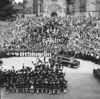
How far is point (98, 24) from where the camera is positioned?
41.7 m

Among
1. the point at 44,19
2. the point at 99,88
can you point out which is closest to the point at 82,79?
the point at 99,88

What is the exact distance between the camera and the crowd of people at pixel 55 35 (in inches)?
1448

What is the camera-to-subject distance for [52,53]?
36.0m

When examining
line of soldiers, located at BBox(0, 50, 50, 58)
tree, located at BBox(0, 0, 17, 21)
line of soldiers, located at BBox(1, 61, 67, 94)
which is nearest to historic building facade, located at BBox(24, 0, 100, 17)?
tree, located at BBox(0, 0, 17, 21)

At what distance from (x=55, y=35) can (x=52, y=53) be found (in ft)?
15.2

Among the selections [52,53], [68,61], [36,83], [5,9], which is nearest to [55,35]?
[52,53]

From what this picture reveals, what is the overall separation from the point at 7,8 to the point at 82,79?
3298 cm

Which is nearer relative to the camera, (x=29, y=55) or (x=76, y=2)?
(x=29, y=55)

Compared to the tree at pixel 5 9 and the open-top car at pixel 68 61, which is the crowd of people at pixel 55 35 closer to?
the open-top car at pixel 68 61

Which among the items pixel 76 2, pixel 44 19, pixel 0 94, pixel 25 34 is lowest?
pixel 0 94

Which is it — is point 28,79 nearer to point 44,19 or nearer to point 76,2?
point 44,19

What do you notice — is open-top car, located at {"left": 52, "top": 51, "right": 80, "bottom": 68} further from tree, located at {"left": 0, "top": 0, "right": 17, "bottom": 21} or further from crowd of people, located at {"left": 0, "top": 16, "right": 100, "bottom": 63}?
tree, located at {"left": 0, "top": 0, "right": 17, "bottom": 21}

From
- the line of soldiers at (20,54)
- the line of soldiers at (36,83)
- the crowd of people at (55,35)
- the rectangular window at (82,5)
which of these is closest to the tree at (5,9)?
the crowd of people at (55,35)

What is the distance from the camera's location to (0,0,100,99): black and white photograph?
21.2 m
